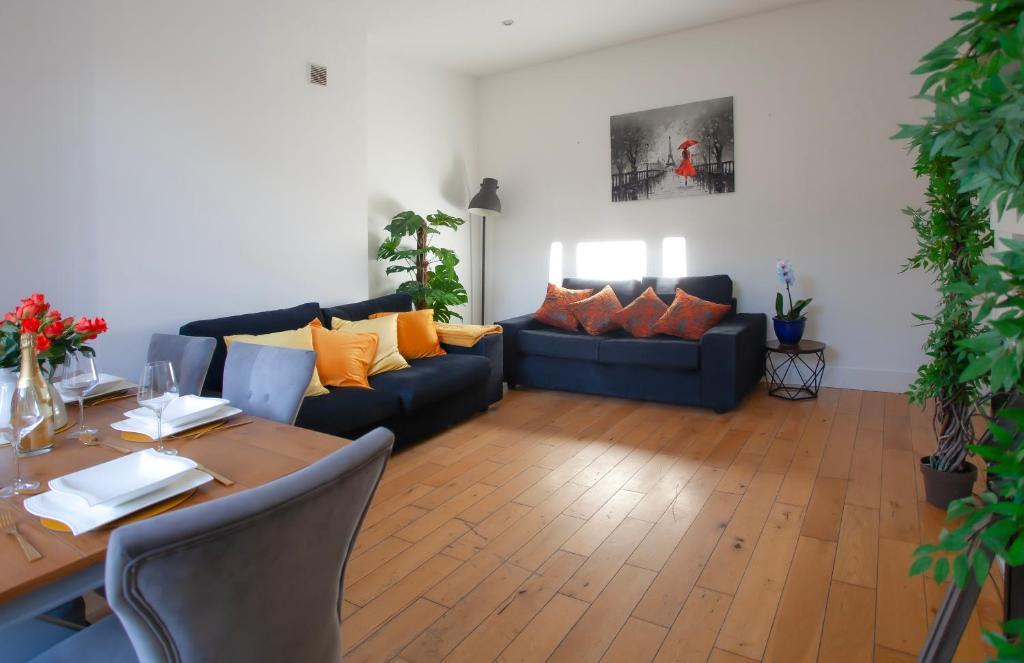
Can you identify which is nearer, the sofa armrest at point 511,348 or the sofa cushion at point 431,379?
the sofa cushion at point 431,379

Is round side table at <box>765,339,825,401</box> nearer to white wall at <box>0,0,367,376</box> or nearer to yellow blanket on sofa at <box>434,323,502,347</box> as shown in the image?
yellow blanket on sofa at <box>434,323,502,347</box>

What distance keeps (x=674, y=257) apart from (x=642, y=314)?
816 millimetres

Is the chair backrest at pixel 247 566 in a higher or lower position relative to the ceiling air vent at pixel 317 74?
lower

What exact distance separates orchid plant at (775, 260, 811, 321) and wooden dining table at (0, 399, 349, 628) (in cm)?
379

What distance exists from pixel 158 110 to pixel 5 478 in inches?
101

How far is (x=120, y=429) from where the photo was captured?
1.54 metres

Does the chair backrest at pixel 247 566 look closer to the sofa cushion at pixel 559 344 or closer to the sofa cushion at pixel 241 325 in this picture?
the sofa cushion at pixel 241 325

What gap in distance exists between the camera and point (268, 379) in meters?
1.85

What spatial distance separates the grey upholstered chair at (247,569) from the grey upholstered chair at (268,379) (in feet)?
2.66

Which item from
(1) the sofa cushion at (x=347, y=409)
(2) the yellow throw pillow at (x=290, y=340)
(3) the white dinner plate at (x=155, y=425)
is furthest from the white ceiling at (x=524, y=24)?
(3) the white dinner plate at (x=155, y=425)

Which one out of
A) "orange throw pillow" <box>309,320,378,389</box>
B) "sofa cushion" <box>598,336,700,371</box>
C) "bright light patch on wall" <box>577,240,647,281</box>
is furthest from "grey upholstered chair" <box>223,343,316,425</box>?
"bright light patch on wall" <box>577,240,647,281</box>

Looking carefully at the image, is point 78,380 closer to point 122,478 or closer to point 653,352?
point 122,478

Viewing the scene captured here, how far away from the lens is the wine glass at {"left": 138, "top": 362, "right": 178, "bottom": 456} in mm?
1398

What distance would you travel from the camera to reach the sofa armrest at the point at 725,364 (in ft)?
12.8
